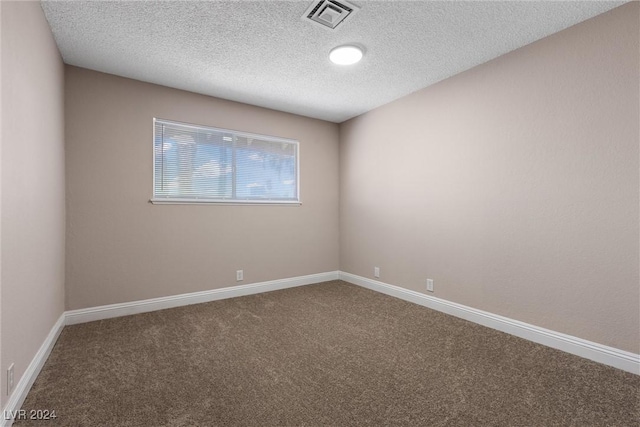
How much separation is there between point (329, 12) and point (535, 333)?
305 cm

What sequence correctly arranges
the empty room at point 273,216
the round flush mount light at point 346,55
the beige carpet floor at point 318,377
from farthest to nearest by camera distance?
the round flush mount light at point 346,55
the empty room at point 273,216
the beige carpet floor at point 318,377

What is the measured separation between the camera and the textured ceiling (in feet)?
6.97

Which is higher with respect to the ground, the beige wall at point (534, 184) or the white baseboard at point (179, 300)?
the beige wall at point (534, 184)

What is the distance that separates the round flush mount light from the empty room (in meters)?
0.03

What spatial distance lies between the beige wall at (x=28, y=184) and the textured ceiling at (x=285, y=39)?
44 centimetres

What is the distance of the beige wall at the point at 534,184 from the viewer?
2.10 meters

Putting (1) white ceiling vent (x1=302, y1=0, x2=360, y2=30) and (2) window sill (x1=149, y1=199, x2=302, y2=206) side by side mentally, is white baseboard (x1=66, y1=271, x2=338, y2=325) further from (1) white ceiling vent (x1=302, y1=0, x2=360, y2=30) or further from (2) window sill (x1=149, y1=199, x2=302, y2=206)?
(1) white ceiling vent (x1=302, y1=0, x2=360, y2=30)

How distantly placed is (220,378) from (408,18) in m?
2.88

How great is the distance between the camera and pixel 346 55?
2662mm

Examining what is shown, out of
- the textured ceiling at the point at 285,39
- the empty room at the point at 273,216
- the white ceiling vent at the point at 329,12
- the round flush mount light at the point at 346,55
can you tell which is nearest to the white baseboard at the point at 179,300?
the empty room at the point at 273,216

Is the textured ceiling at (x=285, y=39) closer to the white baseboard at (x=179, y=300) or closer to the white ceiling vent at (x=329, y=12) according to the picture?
the white ceiling vent at (x=329, y=12)

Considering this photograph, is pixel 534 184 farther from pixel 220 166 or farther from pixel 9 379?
pixel 9 379

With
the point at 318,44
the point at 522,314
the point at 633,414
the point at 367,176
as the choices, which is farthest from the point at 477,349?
the point at 318,44

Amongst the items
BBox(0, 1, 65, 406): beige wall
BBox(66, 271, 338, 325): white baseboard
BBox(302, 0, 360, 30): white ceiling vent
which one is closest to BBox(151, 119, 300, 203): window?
BBox(0, 1, 65, 406): beige wall
